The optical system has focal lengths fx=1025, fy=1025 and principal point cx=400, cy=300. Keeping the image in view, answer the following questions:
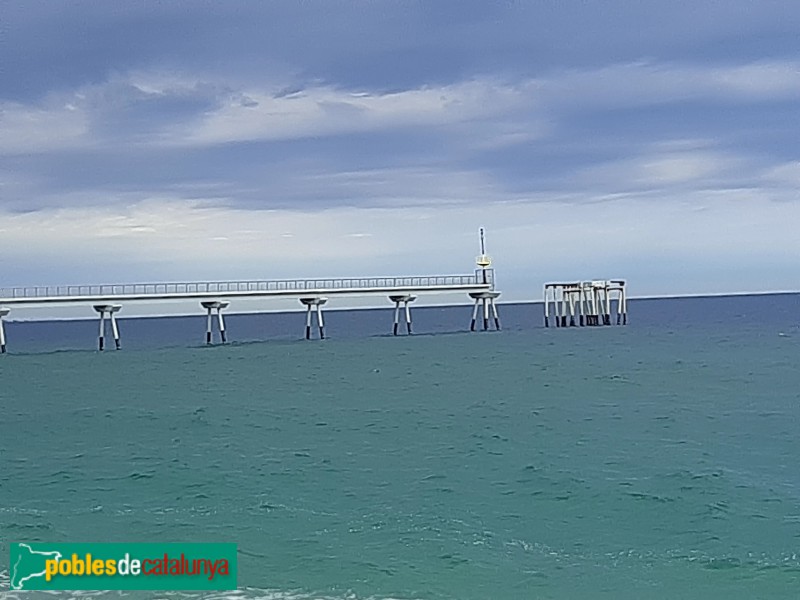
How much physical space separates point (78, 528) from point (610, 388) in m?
28.0

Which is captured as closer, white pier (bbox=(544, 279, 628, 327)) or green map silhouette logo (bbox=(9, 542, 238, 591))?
green map silhouette logo (bbox=(9, 542, 238, 591))

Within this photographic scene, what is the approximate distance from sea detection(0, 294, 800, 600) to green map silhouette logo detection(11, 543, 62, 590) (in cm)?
20

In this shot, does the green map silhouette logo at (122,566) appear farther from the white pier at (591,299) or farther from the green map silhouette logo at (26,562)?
the white pier at (591,299)

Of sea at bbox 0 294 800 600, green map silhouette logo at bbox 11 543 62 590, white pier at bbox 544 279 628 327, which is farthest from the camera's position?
white pier at bbox 544 279 628 327

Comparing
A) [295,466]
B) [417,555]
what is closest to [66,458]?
[295,466]

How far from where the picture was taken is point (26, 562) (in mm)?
14031

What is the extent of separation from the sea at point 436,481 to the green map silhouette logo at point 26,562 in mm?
199

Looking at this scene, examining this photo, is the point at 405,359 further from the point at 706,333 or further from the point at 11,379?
the point at 706,333

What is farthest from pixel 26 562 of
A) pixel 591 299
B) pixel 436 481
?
pixel 591 299

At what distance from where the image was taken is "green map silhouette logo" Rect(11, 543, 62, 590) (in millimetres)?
13148

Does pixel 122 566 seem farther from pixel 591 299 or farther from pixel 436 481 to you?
pixel 591 299

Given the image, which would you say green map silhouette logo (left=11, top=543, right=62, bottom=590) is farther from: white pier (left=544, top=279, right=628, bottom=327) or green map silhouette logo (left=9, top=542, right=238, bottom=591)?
white pier (left=544, top=279, right=628, bottom=327)

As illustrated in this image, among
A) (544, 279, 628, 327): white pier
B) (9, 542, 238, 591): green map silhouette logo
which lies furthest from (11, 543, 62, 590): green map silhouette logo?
(544, 279, 628, 327): white pier

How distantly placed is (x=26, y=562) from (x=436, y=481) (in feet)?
29.2
